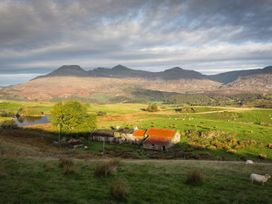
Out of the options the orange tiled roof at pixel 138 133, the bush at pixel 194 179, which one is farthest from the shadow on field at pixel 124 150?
the bush at pixel 194 179

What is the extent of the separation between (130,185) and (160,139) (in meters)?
66.0

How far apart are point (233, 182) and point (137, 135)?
71.9 m

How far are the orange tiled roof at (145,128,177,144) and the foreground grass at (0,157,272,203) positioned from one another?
59414 millimetres

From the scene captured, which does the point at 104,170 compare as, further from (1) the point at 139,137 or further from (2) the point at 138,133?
(2) the point at 138,133

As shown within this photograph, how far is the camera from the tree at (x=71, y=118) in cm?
8056

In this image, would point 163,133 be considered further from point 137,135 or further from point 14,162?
point 14,162

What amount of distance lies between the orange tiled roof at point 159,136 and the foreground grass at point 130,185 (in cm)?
5941

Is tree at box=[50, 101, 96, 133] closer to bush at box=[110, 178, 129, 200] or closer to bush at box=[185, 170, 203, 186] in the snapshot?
bush at box=[185, 170, 203, 186]

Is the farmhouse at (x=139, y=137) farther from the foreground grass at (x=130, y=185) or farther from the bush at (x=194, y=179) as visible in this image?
the bush at (x=194, y=179)

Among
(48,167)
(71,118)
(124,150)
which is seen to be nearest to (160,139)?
(124,150)

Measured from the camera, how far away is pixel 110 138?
8888 cm

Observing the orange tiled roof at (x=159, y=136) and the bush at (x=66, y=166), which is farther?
the orange tiled roof at (x=159, y=136)

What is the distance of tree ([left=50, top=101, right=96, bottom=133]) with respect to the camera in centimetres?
8056

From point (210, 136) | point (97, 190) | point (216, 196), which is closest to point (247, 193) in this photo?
point (216, 196)
